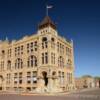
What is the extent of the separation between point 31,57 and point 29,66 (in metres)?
3.19

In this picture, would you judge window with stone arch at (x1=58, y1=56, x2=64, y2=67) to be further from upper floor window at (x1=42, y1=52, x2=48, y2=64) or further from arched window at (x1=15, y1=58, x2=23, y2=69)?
arched window at (x1=15, y1=58, x2=23, y2=69)

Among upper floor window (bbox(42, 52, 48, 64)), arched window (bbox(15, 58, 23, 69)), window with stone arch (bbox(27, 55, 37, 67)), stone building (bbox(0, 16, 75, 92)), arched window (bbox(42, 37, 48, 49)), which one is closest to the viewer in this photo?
stone building (bbox(0, 16, 75, 92))

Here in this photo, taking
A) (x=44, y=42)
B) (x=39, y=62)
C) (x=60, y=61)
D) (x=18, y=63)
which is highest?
(x=44, y=42)

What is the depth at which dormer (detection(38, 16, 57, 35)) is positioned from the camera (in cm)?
5586

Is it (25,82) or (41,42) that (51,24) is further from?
(25,82)

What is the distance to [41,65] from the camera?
2147 inches

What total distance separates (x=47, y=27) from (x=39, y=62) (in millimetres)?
11806

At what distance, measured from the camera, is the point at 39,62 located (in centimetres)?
5525

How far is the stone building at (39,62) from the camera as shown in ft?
177

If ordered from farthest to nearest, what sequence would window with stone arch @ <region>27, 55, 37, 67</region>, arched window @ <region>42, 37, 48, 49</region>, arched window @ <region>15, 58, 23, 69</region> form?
1. arched window @ <region>15, 58, 23, 69</region>
2. window with stone arch @ <region>27, 55, 37, 67</region>
3. arched window @ <region>42, 37, 48, 49</region>

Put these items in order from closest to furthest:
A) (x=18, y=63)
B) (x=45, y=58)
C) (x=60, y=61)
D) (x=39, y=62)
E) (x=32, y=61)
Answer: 1. (x=45, y=58)
2. (x=39, y=62)
3. (x=32, y=61)
4. (x=60, y=61)
5. (x=18, y=63)

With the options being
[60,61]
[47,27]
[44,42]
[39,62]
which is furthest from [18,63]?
[47,27]

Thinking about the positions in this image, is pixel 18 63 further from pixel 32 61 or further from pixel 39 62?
pixel 39 62

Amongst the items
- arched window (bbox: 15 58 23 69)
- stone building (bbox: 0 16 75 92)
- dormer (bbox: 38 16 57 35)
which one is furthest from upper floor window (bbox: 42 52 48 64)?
arched window (bbox: 15 58 23 69)
